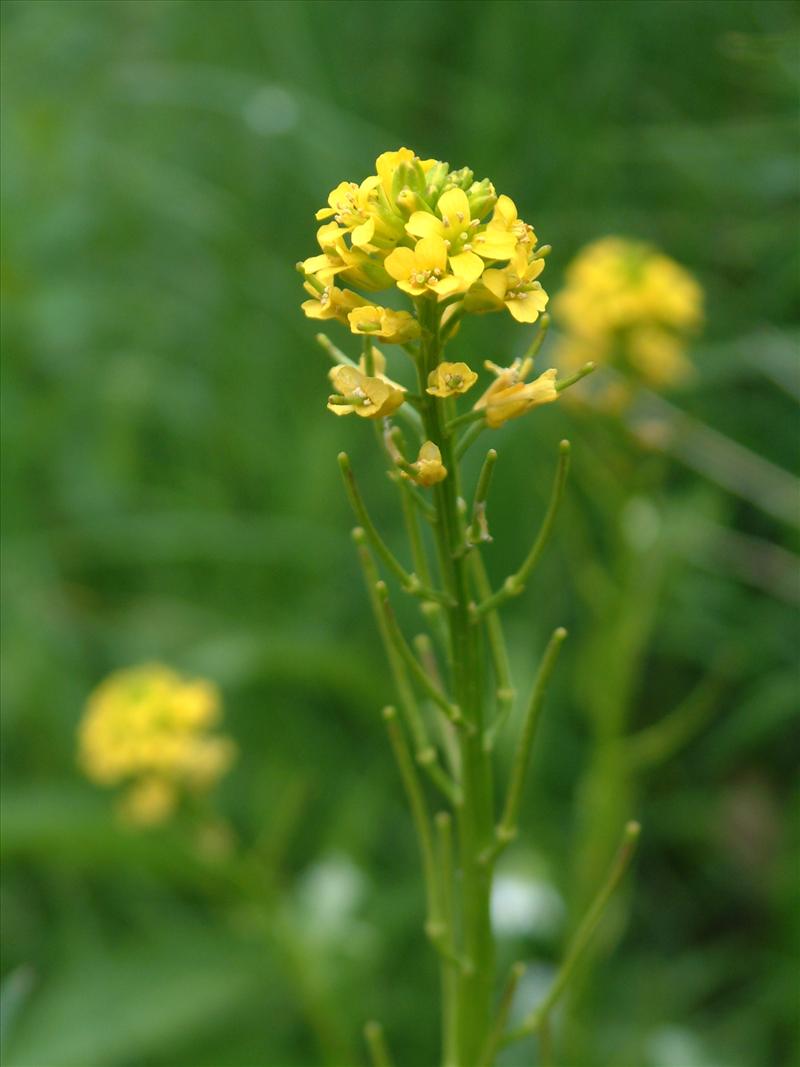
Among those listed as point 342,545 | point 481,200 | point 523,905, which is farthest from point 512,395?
point 342,545

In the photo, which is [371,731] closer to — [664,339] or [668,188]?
[664,339]

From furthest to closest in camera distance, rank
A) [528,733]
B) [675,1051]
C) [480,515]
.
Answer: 1. [675,1051]
2. [528,733]
3. [480,515]

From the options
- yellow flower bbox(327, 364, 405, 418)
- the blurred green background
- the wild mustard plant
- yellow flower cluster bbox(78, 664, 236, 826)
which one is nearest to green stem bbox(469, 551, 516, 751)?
the wild mustard plant

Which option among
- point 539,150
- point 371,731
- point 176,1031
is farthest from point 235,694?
point 539,150

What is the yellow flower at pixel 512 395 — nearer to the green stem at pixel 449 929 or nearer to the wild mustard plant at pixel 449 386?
the wild mustard plant at pixel 449 386

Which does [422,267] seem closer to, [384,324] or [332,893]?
[384,324]

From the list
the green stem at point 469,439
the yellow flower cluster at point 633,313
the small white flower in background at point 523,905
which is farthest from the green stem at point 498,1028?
the yellow flower cluster at point 633,313

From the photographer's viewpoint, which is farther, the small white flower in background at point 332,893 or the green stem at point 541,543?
the small white flower in background at point 332,893

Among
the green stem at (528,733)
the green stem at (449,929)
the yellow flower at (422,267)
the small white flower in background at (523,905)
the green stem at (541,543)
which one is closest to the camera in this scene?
the yellow flower at (422,267)
